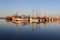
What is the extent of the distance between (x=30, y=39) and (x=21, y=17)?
89.2ft

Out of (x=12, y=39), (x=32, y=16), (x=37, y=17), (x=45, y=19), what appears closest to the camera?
(x=12, y=39)

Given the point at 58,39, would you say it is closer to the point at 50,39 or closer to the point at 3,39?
the point at 50,39

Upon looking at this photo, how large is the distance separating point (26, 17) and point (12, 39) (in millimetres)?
27479

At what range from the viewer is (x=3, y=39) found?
24.9 ft

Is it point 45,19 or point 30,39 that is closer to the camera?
point 30,39

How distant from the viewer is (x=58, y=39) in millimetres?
7809

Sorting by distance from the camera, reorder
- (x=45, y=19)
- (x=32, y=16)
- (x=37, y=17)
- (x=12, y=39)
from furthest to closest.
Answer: (x=45, y=19) → (x=37, y=17) → (x=32, y=16) → (x=12, y=39)

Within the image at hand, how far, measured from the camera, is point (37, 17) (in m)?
33.2

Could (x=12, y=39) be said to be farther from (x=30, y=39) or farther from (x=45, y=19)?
(x=45, y=19)

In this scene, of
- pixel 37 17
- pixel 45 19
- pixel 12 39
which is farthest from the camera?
pixel 45 19

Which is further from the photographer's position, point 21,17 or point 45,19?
point 45,19

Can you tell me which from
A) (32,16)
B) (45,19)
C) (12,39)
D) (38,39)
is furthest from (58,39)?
(45,19)

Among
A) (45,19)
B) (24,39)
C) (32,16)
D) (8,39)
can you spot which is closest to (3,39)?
(8,39)

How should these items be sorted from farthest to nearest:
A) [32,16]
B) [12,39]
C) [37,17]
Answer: [37,17], [32,16], [12,39]
